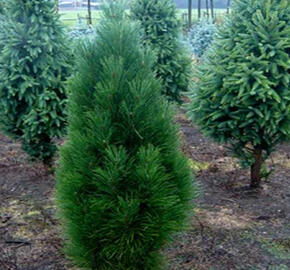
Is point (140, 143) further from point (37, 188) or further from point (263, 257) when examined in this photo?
point (37, 188)

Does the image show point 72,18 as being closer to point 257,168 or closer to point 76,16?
point 76,16

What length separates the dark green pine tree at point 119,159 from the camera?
2.52 m

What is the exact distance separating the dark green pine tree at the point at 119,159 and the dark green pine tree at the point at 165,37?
563 centimetres

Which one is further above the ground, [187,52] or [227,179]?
[187,52]

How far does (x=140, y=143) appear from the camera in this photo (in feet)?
8.56

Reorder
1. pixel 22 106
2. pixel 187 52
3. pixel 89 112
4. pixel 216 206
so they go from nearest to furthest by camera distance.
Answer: pixel 89 112 < pixel 216 206 < pixel 22 106 < pixel 187 52

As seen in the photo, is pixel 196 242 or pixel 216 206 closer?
pixel 196 242

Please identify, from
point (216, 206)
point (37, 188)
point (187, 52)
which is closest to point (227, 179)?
point (216, 206)

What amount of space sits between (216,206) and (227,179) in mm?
1022

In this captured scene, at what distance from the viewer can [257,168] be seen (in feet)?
18.8

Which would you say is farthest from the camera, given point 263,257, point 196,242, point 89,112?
point 196,242

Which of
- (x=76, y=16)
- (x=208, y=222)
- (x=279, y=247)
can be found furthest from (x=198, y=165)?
(x=76, y=16)

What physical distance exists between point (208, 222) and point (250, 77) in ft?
5.73

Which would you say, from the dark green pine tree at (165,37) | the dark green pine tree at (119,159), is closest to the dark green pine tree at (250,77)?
the dark green pine tree at (119,159)
